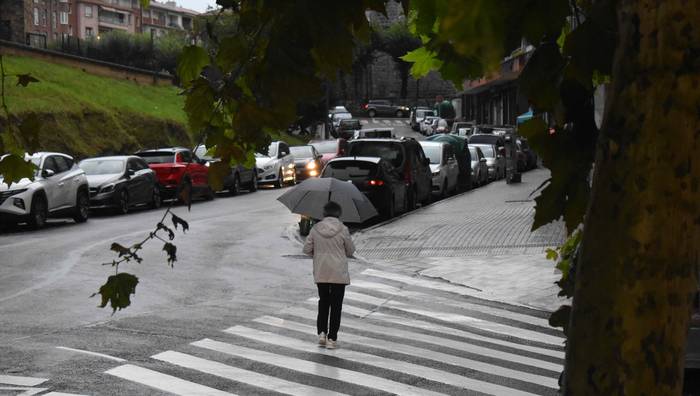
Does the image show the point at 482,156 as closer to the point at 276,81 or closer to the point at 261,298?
the point at 261,298

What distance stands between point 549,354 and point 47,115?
3424 cm

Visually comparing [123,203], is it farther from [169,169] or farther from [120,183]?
[169,169]

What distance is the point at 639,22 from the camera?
3855mm

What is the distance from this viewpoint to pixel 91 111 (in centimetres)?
5041

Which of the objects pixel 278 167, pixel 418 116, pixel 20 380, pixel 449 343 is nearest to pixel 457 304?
pixel 449 343

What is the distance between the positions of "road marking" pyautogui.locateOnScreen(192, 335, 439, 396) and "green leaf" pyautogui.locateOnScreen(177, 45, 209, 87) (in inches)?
249

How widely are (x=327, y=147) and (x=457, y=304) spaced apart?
29.2m

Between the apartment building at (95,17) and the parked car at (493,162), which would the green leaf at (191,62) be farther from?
the apartment building at (95,17)

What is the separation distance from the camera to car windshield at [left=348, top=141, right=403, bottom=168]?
30672 millimetres

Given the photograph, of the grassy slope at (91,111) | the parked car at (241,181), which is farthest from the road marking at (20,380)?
the grassy slope at (91,111)

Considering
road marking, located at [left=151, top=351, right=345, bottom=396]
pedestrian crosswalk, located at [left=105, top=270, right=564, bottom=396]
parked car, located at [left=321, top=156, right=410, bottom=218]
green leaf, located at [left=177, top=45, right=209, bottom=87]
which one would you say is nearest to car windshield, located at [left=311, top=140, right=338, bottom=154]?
parked car, located at [left=321, top=156, right=410, bottom=218]

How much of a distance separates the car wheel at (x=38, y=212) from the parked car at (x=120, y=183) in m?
3.76

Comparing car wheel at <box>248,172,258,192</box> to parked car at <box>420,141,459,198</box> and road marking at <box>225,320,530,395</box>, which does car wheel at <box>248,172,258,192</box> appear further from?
road marking at <box>225,320,530,395</box>

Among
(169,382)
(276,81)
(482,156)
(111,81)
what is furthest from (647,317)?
(111,81)
